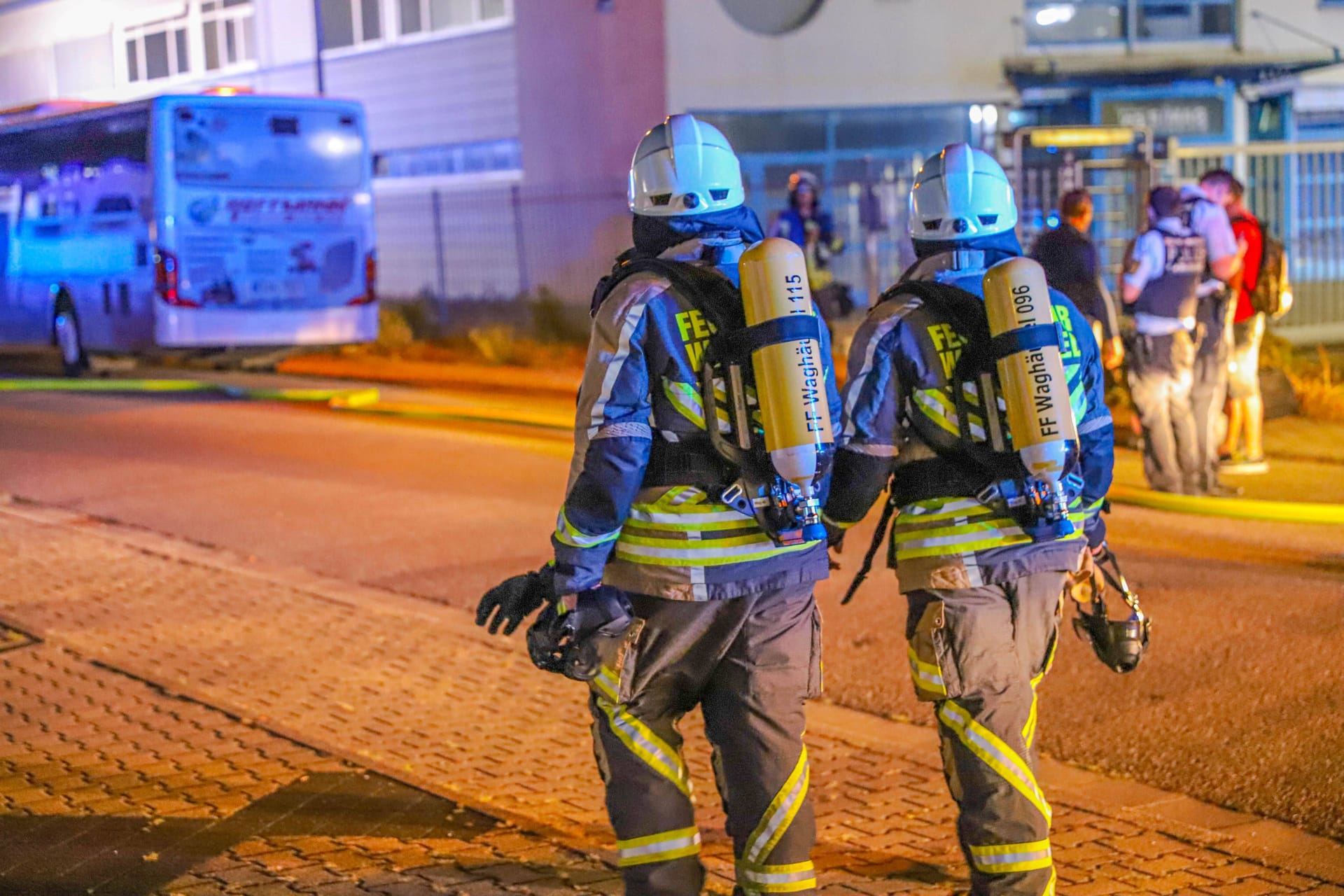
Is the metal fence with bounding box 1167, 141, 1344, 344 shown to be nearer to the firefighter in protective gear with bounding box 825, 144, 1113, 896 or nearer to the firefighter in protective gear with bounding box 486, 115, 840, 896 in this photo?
the firefighter in protective gear with bounding box 825, 144, 1113, 896

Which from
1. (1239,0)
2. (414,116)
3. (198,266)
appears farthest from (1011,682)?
(414,116)

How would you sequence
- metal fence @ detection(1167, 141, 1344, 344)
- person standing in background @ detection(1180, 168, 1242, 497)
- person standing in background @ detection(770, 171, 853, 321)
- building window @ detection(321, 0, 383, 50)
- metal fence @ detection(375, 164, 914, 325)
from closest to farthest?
person standing in background @ detection(1180, 168, 1242, 497), person standing in background @ detection(770, 171, 853, 321), metal fence @ detection(1167, 141, 1344, 344), metal fence @ detection(375, 164, 914, 325), building window @ detection(321, 0, 383, 50)

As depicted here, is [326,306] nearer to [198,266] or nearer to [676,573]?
[198,266]

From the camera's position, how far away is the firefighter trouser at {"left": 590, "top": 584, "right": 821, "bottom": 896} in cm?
350

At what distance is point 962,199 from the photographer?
3.89 metres

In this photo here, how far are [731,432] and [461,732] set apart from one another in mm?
2608

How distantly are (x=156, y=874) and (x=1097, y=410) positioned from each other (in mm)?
2846

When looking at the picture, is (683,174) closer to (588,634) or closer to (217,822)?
(588,634)

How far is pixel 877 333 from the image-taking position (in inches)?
149

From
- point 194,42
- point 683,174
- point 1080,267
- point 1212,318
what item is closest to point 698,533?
point 683,174

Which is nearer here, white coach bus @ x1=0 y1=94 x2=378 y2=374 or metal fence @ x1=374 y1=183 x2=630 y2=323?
white coach bus @ x1=0 y1=94 x2=378 y2=374

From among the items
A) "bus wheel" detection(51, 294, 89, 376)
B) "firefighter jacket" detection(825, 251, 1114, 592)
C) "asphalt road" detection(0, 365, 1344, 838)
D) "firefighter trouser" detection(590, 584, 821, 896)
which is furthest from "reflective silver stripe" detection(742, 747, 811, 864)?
"bus wheel" detection(51, 294, 89, 376)

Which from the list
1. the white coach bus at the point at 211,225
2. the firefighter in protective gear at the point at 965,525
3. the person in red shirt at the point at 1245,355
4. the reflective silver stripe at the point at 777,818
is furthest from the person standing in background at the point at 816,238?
the reflective silver stripe at the point at 777,818

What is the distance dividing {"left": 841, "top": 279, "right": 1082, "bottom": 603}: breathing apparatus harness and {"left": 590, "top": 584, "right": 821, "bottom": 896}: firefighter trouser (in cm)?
51
